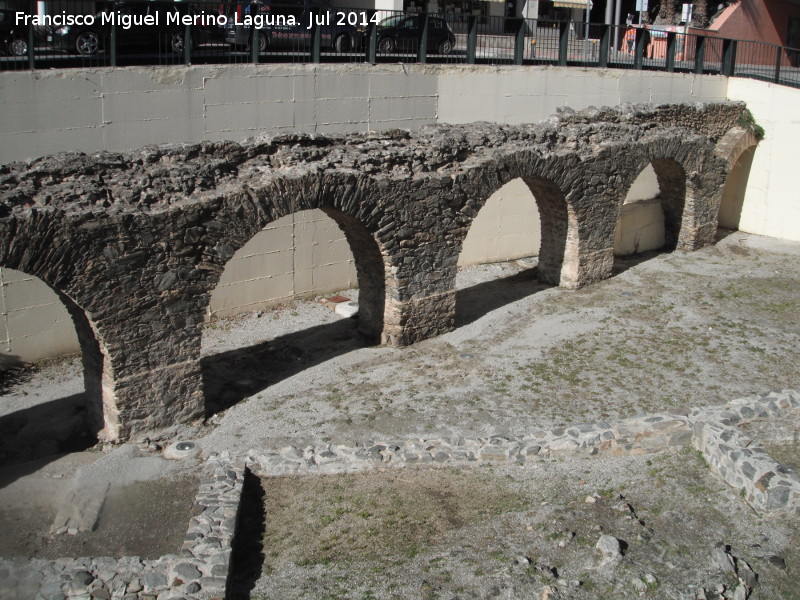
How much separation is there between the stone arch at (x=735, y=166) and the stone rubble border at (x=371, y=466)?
28.5 feet

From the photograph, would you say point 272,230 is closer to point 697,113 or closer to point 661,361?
point 661,361

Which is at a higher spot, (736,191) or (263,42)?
(263,42)

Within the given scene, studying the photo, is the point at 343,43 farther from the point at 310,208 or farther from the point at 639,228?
the point at 639,228

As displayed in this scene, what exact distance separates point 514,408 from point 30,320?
20.8ft

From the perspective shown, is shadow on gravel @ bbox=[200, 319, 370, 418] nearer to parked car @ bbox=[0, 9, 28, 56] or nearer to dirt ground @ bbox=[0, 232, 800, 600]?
dirt ground @ bbox=[0, 232, 800, 600]

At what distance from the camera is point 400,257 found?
10.9 metres

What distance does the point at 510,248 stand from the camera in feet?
Result: 52.5

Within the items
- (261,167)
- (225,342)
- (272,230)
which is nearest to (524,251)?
(272,230)

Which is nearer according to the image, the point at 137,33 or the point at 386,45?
the point at 137,33

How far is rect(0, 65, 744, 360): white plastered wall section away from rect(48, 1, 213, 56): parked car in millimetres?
1089

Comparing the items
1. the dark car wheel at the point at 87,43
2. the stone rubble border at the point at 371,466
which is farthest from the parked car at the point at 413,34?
the stone rubble border at the point at 371,466

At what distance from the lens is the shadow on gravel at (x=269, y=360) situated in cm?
1029

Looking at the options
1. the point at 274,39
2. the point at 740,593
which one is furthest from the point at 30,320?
the point at 740,593

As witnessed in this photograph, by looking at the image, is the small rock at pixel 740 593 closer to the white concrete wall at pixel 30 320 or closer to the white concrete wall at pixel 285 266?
the white concrete wall at pixel 285 266
